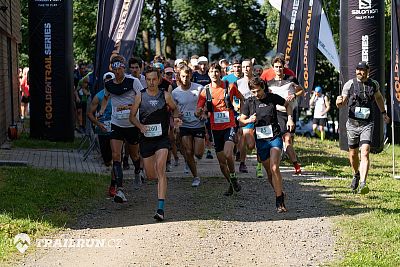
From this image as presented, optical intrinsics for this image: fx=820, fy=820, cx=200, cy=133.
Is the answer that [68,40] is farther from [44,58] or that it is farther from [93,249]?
[93,249]

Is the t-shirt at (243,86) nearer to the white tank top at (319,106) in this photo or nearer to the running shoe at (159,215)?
the running shoe at (159,215)

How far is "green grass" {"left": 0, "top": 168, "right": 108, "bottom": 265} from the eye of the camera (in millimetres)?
9479

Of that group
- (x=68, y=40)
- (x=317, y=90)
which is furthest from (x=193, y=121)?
(x=317, y=90)

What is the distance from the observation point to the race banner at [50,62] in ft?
66.2

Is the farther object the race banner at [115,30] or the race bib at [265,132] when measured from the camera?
the race banner at [115,30]

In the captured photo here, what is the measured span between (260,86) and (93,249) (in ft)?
12.1

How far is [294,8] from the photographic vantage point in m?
18.7

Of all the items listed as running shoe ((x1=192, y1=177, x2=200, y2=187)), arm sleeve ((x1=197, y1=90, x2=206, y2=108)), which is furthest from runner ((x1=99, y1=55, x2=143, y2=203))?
running shoe ((x1=192, y1=177, x2=200, y2=187))

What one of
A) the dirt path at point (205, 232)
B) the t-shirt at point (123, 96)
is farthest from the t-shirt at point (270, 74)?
the t-shirt at point (123, 96)

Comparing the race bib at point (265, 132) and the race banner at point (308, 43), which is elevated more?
the race banner at point (308, 43)

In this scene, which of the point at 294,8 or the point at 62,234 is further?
the point at 294,8

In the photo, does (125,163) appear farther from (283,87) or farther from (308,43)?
(308,43)

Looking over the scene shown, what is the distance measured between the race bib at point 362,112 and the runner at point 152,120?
10.3ft

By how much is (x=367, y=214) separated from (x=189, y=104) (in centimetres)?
375
